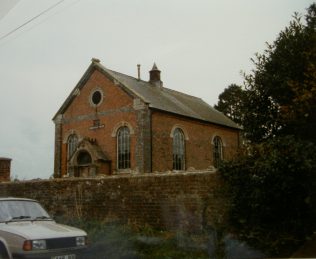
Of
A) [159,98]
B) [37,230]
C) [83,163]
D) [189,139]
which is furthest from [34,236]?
[159,98]

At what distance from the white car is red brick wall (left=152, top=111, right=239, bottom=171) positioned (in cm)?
1555

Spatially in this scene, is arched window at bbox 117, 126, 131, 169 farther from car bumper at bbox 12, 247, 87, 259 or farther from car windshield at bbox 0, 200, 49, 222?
car bumper at bbox 12, 247, 87, 259

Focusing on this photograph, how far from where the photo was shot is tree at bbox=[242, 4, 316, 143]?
1733 cm

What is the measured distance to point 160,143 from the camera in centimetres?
2622

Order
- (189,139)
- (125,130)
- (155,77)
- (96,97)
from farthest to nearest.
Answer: (155,77) → (189,139) → (96,97) → (125,130)

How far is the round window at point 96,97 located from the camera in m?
28.0

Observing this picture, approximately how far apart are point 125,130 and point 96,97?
344cm

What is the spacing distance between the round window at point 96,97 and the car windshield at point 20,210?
17875 millimetres

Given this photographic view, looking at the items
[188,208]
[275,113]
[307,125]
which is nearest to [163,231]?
[188,208]

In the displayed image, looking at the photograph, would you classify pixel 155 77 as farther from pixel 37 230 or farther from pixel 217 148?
pixel 37 230

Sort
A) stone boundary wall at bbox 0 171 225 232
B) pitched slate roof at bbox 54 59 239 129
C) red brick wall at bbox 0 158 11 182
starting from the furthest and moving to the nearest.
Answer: pitched slate roof at bbox 54 59 239 129, red brick wall at bbox 0 158 11 182, stone boundary wall at bbox 0 171 225 232

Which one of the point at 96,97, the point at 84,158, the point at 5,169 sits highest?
the point at 96,97

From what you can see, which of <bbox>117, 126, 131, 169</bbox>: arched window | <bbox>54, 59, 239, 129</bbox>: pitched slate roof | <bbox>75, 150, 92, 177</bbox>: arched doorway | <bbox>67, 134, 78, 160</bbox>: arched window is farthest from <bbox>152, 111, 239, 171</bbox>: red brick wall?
<bbox>67, 134, 78, 160</bbox>: arched window

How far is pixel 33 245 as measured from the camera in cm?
830
